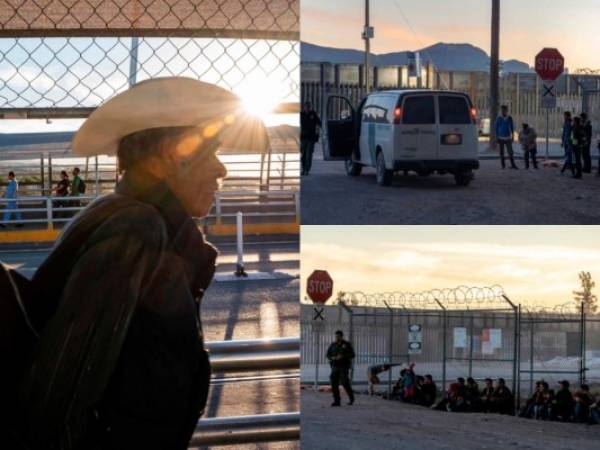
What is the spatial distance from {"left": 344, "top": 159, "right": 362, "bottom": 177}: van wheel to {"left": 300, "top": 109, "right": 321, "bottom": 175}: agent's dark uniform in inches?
3.8

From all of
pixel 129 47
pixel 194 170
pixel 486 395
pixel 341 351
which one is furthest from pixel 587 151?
pixel 194 170

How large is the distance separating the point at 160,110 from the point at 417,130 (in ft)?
3.37

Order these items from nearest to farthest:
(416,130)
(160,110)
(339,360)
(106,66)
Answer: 1. (160,110)
2. (106,66)
3. (416,130)
4. (339,360)

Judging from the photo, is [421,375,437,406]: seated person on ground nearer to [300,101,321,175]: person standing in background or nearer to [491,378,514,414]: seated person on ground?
[491,378,514,414]: seated person on ground

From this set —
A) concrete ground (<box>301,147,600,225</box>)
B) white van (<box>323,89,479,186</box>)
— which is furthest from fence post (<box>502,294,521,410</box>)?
white van (<box>323,89,479,186</box>)

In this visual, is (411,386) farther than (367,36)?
Yes

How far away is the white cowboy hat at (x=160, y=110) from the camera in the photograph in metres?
1.56

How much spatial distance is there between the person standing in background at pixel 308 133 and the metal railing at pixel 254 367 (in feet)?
1.41

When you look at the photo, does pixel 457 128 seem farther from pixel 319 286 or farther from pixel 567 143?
pixel 319 286

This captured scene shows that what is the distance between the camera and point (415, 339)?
8.57ft

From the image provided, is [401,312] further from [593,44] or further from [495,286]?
[593,44]

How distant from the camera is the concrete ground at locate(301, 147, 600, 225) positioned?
8.26 feet

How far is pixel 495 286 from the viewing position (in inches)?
99.5

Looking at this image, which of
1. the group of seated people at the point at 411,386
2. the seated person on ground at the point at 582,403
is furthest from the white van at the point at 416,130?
the seated person on ground at the point at 582,403
